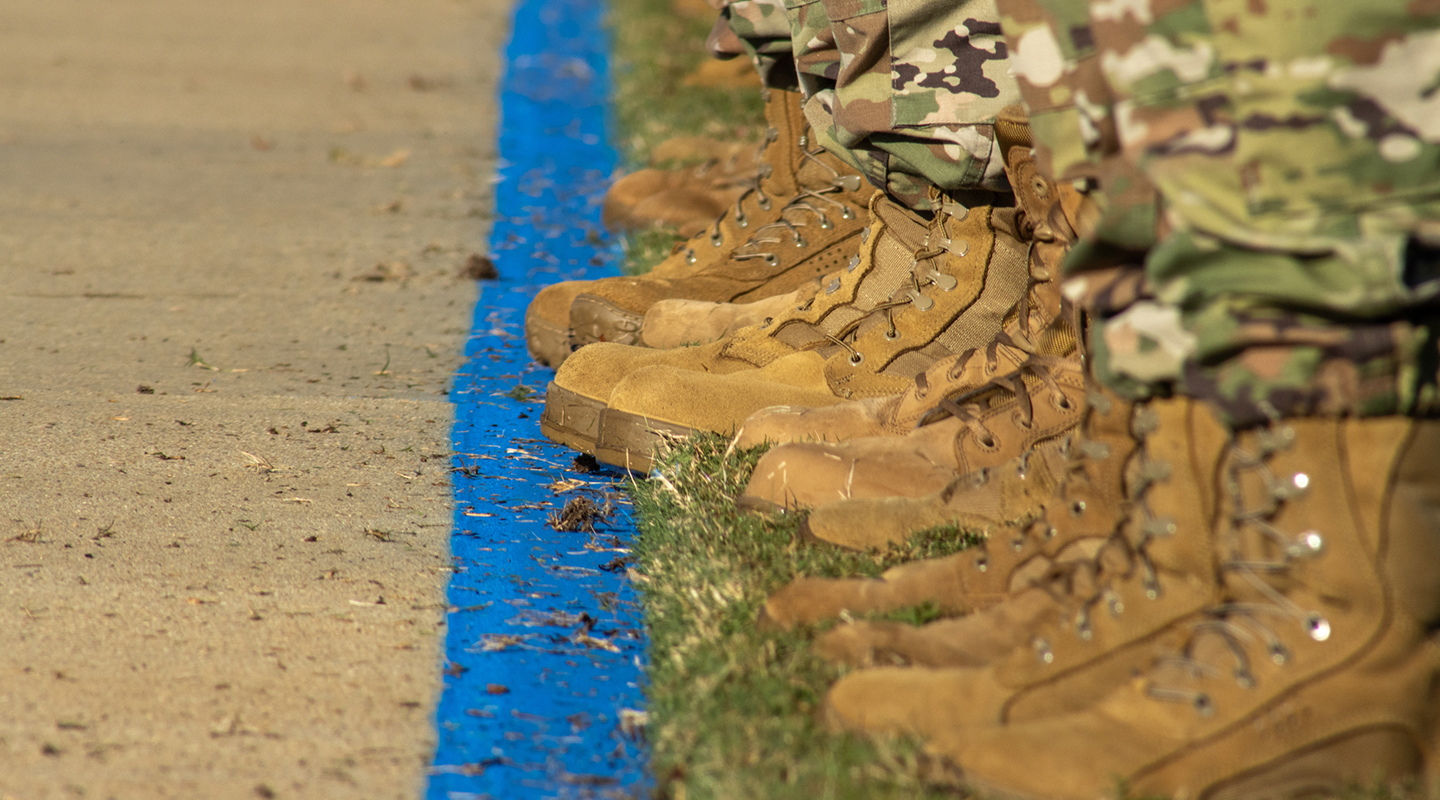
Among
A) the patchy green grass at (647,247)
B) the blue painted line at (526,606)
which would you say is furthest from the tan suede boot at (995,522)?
the patchy green grass at (647,247)

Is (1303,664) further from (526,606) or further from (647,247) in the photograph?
(647,247)

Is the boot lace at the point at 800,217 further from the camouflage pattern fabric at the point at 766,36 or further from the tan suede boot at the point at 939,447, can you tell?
the tan suede boot at the point at 939,447

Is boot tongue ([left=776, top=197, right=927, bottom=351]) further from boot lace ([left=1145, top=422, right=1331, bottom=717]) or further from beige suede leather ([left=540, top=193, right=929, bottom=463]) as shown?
boot lace ([left=1145, top=422, right=1331, bottom=717])

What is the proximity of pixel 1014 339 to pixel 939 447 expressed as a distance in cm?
22

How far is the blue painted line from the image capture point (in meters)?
1.67

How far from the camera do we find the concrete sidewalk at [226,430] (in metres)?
1.72

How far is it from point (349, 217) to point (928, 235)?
2.87 metres

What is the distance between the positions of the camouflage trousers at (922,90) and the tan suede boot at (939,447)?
1.32 ft

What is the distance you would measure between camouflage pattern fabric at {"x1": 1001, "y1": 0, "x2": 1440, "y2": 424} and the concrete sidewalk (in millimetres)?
1059

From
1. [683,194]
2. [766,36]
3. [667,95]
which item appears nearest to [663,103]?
[667,95]

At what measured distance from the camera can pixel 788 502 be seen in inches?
87.4

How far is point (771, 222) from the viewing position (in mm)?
3361

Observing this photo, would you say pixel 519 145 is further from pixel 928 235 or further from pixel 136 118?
pixel 928 235

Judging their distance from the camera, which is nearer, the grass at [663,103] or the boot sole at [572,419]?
the boot sole at [572,419]
